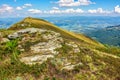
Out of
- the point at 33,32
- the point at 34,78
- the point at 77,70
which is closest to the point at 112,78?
the point at 77,70

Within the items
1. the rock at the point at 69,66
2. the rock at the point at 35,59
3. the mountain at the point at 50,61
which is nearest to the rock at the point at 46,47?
the mountain at the point at 50,61

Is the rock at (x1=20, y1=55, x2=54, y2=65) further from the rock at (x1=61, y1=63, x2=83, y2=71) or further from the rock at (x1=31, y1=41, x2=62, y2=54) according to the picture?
the rock at (x1=61, y1=63, x2=83, y2=71)

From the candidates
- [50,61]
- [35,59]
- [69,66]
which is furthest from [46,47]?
[69,66]

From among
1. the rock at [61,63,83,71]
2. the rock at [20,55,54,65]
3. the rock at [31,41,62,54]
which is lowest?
the rock at [61,63,83,71]

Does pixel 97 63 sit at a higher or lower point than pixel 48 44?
lower

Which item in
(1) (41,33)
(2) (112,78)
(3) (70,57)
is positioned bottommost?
(2) (112,78)

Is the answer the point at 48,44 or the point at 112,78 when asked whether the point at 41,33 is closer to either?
A: the point at 48,44

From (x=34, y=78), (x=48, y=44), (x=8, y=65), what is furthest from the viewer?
(x=48, y=44)

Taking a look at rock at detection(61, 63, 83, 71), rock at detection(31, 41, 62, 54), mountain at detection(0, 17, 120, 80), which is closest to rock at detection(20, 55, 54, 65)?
mountain at detection(0, 17, 120, 80)
